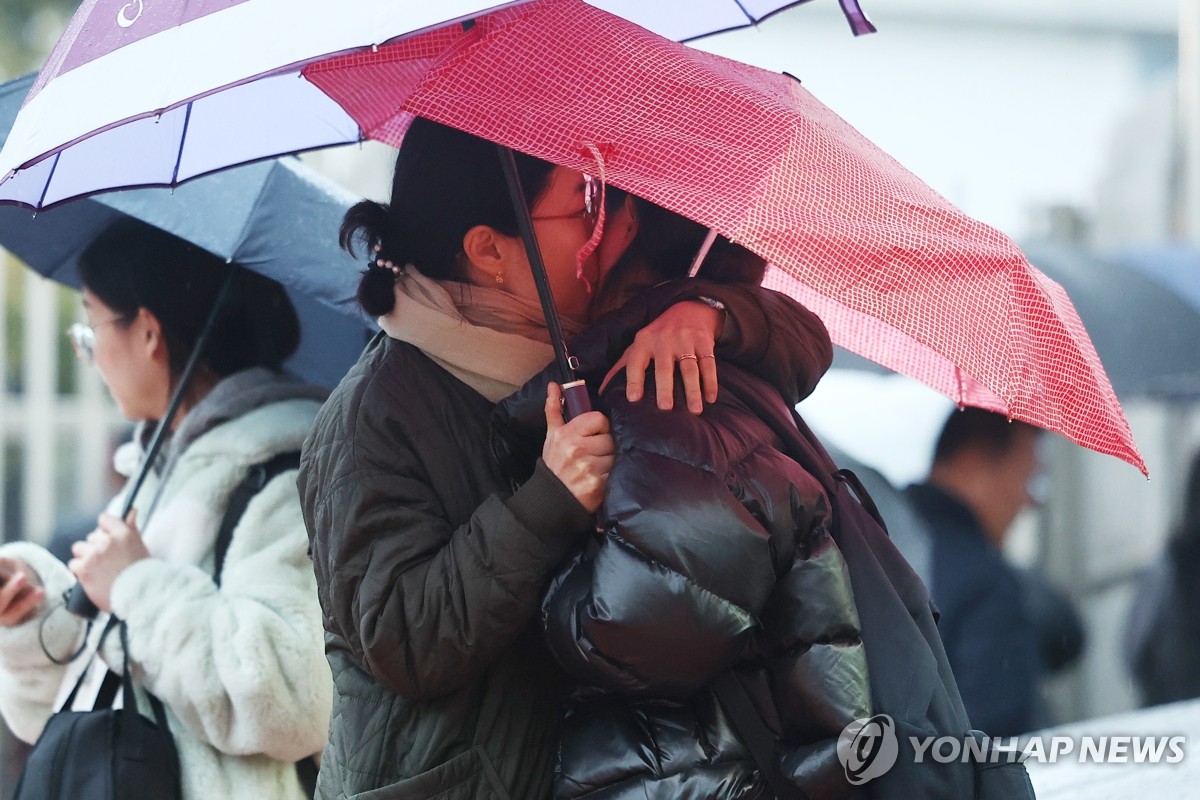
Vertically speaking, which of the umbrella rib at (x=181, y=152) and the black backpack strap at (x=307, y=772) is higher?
the umbrella rib at (x=181, y=152)

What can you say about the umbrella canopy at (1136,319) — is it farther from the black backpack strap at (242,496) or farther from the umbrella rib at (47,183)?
the umbrella rib at (47,183)

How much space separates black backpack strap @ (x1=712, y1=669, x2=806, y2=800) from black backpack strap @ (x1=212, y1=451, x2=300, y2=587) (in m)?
1.31

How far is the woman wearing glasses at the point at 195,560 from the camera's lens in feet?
8.93

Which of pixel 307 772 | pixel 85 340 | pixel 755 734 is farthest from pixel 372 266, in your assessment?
pixel 85 340

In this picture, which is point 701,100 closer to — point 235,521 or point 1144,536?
point 235,521

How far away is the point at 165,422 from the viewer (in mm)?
3006

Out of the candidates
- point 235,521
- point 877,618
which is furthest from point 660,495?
point 235,521

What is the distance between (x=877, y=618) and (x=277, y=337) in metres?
1.75

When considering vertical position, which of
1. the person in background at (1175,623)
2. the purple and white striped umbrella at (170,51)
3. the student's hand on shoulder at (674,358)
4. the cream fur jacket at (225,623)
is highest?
the purple and white striped umbrella at (170,51)

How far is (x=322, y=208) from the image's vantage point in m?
3.09

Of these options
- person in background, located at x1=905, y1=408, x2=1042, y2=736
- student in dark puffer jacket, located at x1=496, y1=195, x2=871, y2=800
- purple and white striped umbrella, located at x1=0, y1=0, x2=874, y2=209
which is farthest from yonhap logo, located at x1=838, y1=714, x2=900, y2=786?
person in background, located at x1=905, y1=408, x2=1042, y2=736

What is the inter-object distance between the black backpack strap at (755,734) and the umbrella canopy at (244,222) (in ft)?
4.66

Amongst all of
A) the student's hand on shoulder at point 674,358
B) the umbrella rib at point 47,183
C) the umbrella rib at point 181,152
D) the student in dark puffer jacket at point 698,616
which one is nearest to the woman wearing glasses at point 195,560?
the umbrella rib at point 181,152

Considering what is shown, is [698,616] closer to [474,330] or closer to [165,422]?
[474,330]
